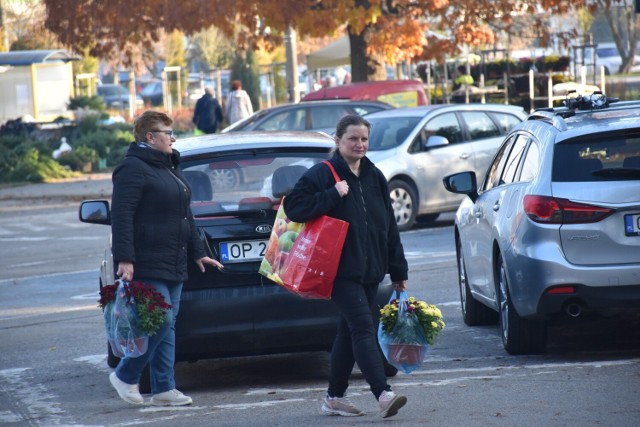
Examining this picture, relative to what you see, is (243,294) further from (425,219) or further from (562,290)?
(425,219)

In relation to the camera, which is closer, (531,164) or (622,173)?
(622,173)

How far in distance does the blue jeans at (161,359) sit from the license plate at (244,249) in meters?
0.40

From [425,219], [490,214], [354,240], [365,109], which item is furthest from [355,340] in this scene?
[365,109]

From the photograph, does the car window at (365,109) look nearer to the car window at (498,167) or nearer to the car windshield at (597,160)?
the car window at (498,167)

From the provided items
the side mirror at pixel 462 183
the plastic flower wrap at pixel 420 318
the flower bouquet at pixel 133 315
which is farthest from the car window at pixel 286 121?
the plastic flower wrap at pixel 420 318

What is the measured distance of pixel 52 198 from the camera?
24.5 m

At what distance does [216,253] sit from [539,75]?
27.0 m

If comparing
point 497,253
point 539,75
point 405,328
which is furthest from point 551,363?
point 539,75

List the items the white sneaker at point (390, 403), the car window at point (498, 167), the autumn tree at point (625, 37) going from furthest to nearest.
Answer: the autumn tree at point (625, 37)
the car window at point (498, 167)
the white sneaker at point (390, 403)

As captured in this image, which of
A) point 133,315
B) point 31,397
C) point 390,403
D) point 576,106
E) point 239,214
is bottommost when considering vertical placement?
point 31,397

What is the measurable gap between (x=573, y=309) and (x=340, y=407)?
1829mm

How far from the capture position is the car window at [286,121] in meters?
20.8

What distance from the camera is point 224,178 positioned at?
7.77 m

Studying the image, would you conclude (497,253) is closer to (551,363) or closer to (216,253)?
(551,363)
